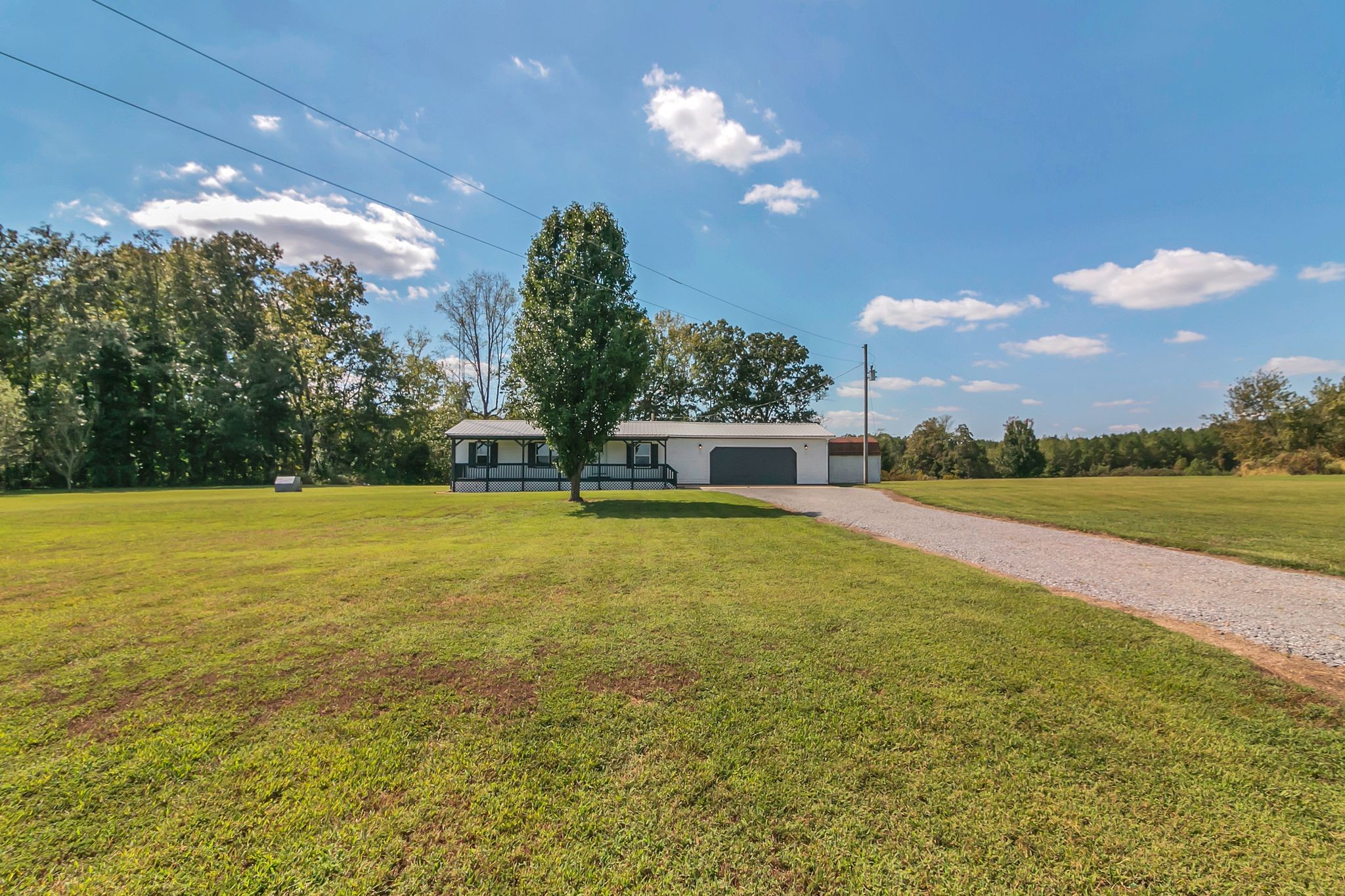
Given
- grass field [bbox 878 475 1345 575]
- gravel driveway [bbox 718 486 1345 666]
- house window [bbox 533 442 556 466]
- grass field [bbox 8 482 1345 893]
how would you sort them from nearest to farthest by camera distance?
grass field [bbox 8 482 1345 893] → gravel driveway [bbox 718 486 1345 666] → grass field [bbox 878 475 1345 575] → house window [bbox 533 442 556 466]

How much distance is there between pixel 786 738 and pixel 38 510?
20.6 metres

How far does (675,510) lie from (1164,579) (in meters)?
10.0

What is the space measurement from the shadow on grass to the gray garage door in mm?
11125

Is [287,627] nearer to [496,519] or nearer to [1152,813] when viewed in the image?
[1152,813]

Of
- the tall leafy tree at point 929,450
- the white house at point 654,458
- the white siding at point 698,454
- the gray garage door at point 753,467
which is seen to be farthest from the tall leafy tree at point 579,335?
the tall leafy tree at point 929,450

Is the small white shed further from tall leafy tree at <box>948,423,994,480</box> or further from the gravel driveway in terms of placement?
tall leafy tree at <box>948,423,994,480</box>

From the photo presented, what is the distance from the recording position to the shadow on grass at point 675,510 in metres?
12.9

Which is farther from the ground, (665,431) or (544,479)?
(665,431)

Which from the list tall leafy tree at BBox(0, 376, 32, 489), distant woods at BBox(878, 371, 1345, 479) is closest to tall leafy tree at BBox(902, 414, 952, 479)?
distant woods at BBox(878, 371, 1345, 479)

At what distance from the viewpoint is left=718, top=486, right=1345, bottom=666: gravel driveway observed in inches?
179

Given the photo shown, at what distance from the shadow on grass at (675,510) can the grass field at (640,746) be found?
7.23 m

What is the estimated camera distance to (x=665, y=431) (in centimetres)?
2748

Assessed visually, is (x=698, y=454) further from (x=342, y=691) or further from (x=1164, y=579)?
(x=342, y=691)

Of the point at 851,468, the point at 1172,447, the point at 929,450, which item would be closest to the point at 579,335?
the point at 851,468
